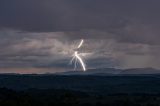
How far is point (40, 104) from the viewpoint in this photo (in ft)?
566

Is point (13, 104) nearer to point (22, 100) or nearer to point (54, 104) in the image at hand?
point (22, 100)

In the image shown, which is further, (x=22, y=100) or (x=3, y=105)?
(x=22, y=100)

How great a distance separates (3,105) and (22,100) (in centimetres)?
2386

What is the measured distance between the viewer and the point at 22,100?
170 metres

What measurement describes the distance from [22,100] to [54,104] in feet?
58.6

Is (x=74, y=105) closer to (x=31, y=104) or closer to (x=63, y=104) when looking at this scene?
(x=63, y=104)

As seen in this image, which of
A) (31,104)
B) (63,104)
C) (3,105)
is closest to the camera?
(3,105)

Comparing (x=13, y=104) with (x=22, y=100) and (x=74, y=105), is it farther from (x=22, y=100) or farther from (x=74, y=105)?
(x=74, y=105)

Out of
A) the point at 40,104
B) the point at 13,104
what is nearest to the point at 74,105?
the point at 40,104

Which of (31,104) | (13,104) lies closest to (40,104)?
(31,104)

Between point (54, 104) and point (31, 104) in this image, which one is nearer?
point (31, 104)

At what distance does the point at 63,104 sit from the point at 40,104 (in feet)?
43.2

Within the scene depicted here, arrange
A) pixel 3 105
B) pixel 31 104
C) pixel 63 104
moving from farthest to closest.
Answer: pixel 63 104 → pixel 31 104 → pixel 3 105

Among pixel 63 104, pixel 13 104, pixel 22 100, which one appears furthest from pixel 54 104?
pixel 13 104
